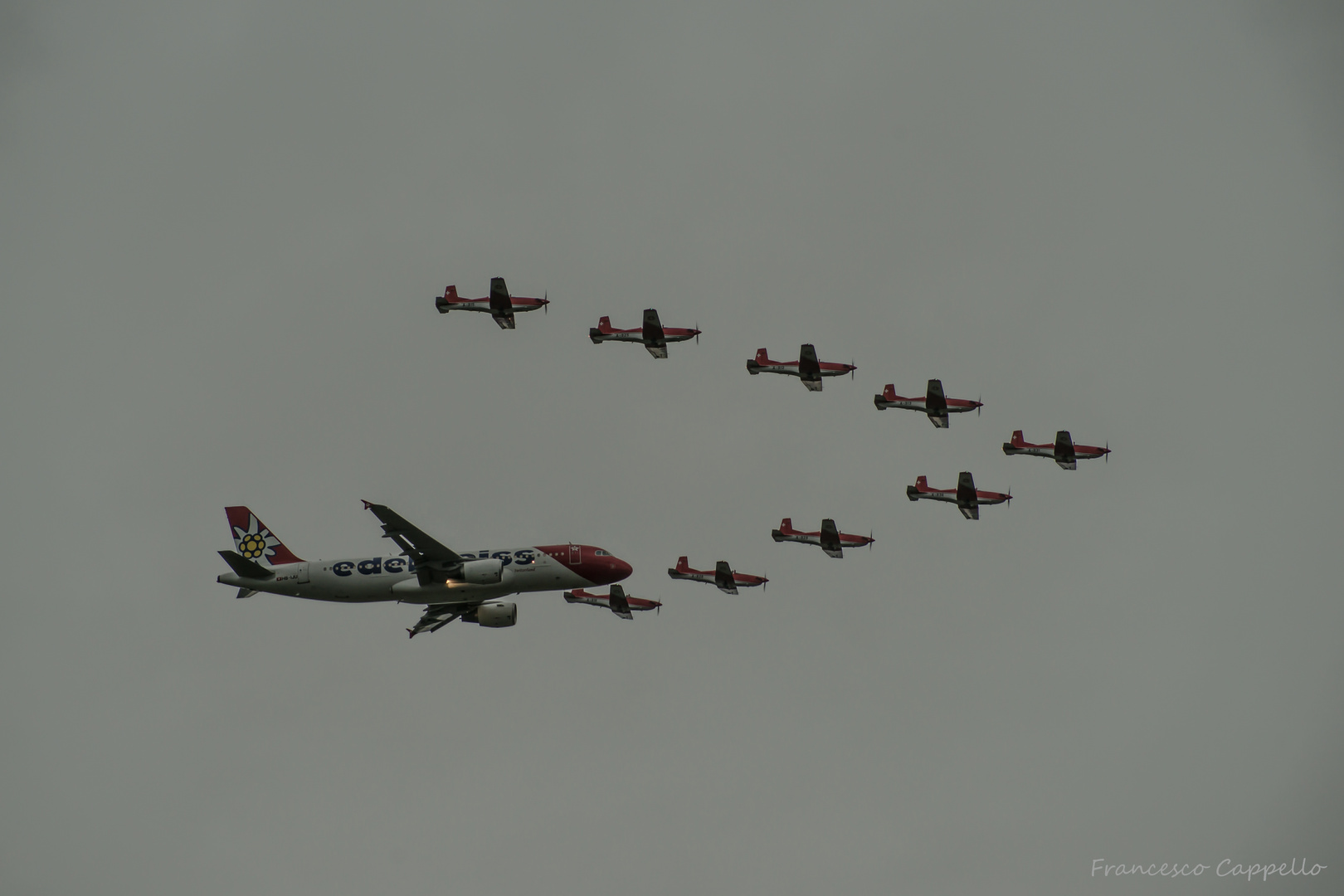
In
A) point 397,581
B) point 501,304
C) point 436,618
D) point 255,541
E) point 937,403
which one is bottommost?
point 436,618

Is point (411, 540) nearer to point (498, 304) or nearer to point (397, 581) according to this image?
point (397, 581)

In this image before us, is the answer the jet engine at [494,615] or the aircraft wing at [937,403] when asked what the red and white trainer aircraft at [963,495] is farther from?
the jet engine at [494,615]

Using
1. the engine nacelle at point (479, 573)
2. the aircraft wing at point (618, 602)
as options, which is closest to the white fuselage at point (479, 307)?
the engine nacelle at point (479, 573)

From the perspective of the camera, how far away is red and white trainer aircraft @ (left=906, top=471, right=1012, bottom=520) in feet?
279

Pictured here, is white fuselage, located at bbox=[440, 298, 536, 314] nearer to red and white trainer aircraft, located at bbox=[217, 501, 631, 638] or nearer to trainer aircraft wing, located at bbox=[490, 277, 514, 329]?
trainer aircraft wing, located at bbox=[490, 277, 514, 329]

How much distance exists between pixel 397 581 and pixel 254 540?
49.5 feet

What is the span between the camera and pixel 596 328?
77.8 m

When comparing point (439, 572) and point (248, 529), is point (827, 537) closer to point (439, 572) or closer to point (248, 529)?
point (439, 572)

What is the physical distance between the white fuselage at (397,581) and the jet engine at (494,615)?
12.1 feet

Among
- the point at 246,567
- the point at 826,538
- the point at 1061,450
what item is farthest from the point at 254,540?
the point at 1061,450

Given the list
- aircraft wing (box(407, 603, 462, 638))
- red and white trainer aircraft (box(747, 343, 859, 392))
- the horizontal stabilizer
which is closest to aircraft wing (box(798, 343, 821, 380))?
red and white trainer aircraft (box(747, 343, 859, 392))

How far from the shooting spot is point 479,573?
270 ft

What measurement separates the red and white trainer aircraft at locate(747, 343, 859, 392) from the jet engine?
81.5ft

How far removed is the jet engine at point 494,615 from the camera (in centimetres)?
8925
